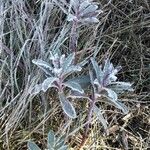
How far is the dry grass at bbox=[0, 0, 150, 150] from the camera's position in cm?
115

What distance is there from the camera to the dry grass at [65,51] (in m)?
1.15

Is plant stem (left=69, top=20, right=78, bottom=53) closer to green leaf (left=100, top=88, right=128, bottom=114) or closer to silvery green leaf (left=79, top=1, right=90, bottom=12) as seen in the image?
silvery green leaf (left=79, top=1, right=90, bottom=12)

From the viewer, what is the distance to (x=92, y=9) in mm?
1133

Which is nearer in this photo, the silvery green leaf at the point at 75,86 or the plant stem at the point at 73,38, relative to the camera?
the silvery green leaf at the point at 75,86

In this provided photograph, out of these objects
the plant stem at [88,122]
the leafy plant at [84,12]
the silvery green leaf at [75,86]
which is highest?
the leafy plant at [84,12]

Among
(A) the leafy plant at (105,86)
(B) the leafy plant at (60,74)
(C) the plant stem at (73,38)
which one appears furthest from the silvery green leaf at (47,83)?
(C) the plant stem at (73,38)

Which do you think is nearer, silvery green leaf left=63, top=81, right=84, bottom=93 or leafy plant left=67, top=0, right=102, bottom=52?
silvery green leaf left=63, top=81, right=84, bottom=93

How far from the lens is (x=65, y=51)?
126 centimetres

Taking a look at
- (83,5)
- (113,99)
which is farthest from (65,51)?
(113,99)

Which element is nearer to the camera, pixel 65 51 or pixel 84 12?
pixel 84 12

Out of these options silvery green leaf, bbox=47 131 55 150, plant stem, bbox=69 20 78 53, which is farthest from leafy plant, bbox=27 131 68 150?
plant stem, bbox=69 20 78 53

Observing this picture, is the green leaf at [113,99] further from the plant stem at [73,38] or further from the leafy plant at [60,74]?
the plant stem at [73,38]

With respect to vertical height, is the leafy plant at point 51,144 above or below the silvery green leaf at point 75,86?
below

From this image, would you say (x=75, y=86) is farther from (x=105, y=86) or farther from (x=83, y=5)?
(x=83, y=5)
